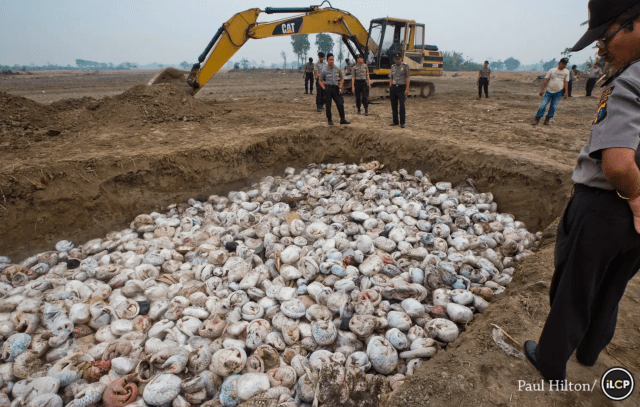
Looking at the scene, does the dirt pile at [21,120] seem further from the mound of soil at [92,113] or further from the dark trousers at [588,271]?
the dark trousers at [588,271]

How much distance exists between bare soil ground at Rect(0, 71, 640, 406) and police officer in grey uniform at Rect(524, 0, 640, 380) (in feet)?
1.49

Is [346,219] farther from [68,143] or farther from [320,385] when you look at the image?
[68,143]

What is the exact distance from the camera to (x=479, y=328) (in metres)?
2.21

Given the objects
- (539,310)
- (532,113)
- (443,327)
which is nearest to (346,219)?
(443,327)

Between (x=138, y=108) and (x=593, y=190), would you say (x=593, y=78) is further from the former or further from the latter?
(x=138, y=108)

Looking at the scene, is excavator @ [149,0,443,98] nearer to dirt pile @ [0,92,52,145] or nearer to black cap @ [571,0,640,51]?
dirt pile @ [0,92,52,145]

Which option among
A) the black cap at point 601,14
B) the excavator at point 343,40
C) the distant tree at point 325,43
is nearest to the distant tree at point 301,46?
the distant tree at point 325,43

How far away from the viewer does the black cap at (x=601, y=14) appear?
1.08 m

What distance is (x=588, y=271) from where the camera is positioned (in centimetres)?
131

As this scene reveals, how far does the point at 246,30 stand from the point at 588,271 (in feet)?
28.6

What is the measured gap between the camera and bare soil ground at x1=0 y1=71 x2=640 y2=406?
1.81 meters

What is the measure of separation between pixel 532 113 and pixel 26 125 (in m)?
12.2

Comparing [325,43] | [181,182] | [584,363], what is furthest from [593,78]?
[325,43]

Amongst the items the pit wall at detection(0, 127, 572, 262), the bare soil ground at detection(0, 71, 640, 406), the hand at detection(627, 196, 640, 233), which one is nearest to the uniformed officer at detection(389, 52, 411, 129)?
the bare soil ground at detection(0, 71, 640, 406)
